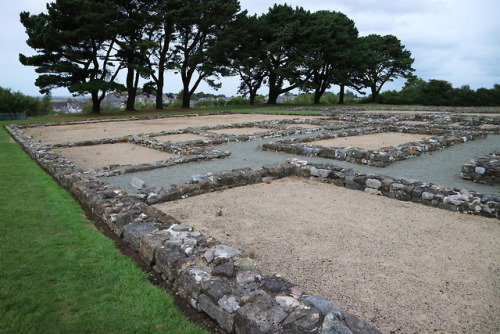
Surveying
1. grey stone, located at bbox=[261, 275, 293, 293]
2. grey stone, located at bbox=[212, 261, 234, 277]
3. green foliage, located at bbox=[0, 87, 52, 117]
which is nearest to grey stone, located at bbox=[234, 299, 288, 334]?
grey stone, located at bbox=[261, 275, 293, 293]

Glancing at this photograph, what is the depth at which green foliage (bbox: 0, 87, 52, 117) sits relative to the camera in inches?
1190

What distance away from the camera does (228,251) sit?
3.21 m

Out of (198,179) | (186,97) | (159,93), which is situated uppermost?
(159,93)

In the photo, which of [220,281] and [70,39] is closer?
[220,281]

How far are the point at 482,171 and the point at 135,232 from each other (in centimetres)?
624


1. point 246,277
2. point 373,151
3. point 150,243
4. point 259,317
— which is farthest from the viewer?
point 373,151

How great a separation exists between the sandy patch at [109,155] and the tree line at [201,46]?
15039 millimetres

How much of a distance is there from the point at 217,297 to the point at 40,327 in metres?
1.36

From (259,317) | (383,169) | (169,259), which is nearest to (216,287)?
(259,317)

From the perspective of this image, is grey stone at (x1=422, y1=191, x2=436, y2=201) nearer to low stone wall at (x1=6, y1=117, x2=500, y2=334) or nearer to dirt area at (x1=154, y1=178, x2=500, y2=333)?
low stone wall at (x1=6, y1=117, x2=500, y2=334)

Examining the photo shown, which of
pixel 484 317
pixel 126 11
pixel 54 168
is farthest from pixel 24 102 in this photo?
pixel 484 317

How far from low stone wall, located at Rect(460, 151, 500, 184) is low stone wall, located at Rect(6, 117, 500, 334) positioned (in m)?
1.65

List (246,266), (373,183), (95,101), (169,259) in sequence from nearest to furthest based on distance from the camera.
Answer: (246,266) → (169,259) → (373,183) → (95,101)

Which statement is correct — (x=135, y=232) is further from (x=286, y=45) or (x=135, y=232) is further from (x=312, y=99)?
(x=312, y=99)
